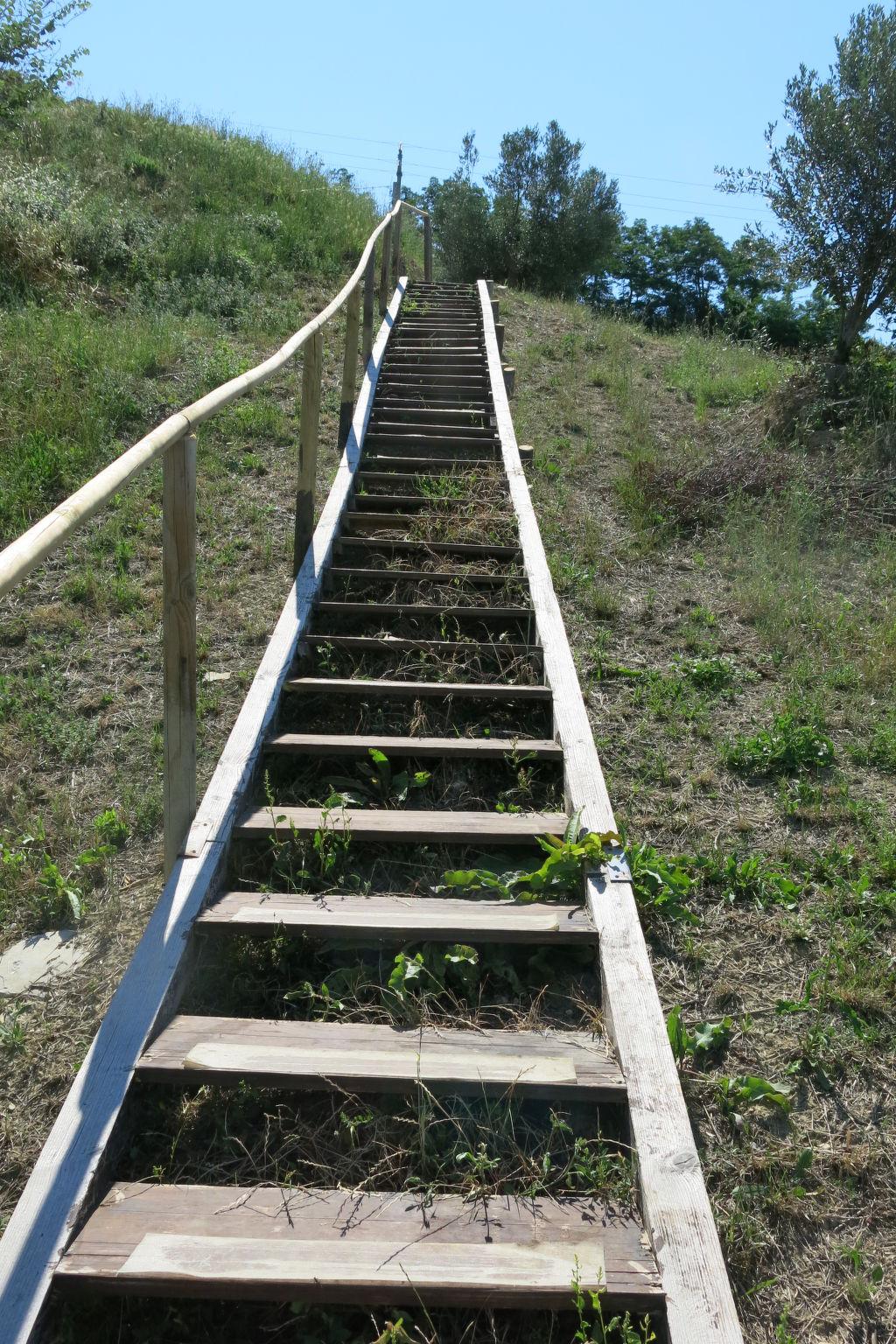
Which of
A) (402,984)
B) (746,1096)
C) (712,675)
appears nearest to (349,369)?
(712,675)

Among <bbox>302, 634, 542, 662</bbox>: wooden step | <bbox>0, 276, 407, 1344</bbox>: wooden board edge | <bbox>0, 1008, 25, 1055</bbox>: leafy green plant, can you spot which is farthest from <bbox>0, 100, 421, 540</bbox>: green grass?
<bbox>0, 1008, 25, 1055</bbox>: leafy green plant

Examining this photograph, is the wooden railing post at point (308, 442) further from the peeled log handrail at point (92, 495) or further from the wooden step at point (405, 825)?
the wooden step at point (405, 825)

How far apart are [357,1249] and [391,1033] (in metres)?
0.61

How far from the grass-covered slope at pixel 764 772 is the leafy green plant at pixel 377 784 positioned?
94cm

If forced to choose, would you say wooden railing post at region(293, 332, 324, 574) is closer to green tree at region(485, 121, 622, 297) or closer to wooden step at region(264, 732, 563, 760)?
wooden step at region(264, 732, 563, 760)

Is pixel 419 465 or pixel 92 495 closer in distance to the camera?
pixel 92 495

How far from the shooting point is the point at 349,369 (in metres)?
7.00

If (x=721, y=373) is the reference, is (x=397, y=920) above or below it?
below

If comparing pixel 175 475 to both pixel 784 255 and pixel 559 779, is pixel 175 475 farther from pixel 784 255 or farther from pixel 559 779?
pixel 784 255

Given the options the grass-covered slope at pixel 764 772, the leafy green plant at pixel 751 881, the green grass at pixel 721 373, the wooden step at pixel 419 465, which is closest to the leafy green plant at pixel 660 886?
the grass-covered slope at pixel 764 772

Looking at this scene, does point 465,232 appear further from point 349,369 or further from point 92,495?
point 92,495

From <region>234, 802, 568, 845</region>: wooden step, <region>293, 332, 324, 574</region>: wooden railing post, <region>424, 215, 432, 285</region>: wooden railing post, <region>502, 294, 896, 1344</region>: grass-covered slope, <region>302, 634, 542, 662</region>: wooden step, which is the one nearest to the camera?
<region>502, 294, 896, 1344</region>: grass-covered slope

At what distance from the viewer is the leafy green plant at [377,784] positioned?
359cm

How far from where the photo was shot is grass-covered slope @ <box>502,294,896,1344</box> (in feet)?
8.13
